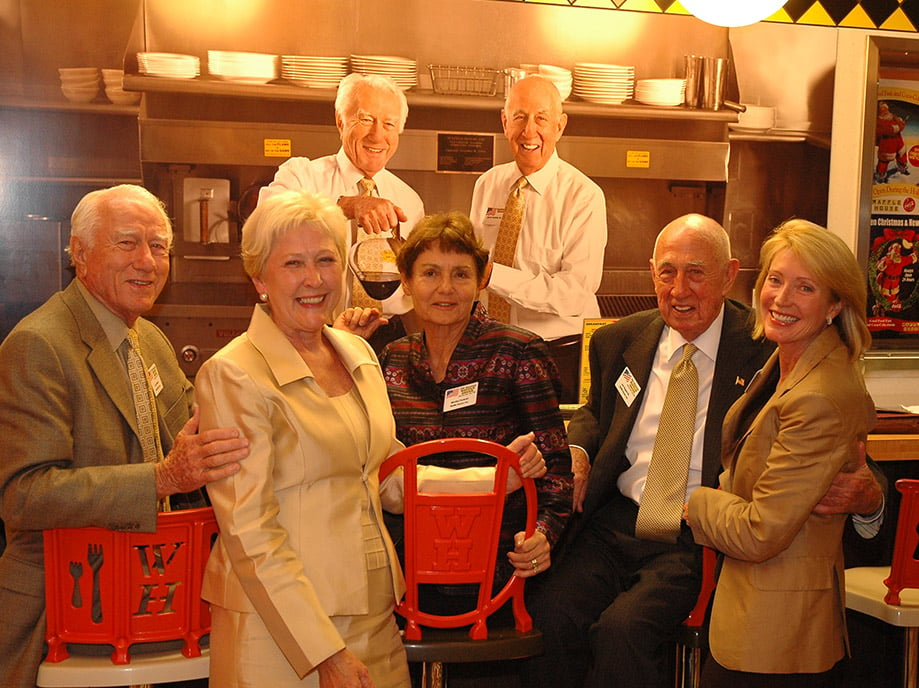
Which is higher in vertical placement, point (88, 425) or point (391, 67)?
point (391, 67)

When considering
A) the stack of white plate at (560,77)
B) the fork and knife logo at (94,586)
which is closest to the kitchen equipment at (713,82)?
the stack of white plate at (560,77)

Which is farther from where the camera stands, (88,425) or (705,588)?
(705,588)

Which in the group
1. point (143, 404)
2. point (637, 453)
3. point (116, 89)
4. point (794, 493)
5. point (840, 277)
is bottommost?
point (637, 453)

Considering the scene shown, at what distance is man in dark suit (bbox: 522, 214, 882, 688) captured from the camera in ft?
9.07

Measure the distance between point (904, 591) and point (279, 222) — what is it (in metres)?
2.06

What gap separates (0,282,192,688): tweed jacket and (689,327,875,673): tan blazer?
142 centimetres

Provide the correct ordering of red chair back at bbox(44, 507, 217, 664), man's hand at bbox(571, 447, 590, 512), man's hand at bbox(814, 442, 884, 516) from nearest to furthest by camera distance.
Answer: red chair back at bbox(44, 507, 217, 664)
man's hand at bbox(814, 442, 884, 516)
man's hand at bbox(571, 447, 590, 512)

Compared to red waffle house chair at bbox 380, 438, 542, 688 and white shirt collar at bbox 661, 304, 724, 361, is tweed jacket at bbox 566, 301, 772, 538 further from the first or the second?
red waffle house chair at bbox 380, 438, 542, 688

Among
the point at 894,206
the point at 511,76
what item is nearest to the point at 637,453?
the point at 511,76

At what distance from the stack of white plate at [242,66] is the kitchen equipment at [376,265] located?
2.33 feet

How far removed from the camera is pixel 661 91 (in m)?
3.81

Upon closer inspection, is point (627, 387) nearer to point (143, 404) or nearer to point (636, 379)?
point (636, 379)

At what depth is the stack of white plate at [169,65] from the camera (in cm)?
336

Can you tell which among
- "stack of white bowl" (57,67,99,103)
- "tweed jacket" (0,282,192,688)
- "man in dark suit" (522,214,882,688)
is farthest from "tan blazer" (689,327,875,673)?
"stack of white bowl" (57,67,99,103)
